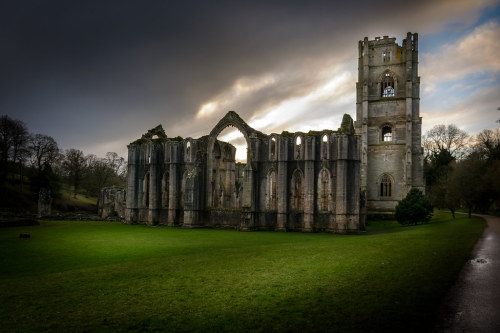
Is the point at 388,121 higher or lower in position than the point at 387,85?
lower

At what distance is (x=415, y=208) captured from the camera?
2939cm

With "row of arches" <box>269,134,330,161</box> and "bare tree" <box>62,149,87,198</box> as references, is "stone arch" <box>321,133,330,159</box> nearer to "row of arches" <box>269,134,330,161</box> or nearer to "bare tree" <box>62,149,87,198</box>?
"row of arches" <box>269,134,330,161</box>

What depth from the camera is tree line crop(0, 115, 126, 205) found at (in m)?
46.0

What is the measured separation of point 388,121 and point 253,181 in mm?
24347

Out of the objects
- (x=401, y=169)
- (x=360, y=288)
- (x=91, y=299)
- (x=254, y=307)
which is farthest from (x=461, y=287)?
(x=401, y=169)

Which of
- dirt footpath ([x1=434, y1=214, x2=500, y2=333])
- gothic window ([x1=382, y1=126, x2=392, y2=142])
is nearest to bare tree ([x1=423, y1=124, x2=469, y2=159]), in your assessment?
gothic window ([x1=382, y1=126, x2=392, y2=142])

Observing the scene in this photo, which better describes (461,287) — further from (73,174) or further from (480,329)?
(73,174)

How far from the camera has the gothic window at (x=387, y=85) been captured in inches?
1756

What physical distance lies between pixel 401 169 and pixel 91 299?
41.4 meters

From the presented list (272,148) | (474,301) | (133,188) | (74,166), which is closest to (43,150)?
(74,166)

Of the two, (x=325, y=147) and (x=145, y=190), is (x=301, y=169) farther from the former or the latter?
(x=145, y=190)

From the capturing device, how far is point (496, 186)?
2986cm

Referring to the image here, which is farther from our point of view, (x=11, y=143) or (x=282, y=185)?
(x=11, y=143)

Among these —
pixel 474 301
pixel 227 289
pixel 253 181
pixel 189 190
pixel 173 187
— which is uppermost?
pixel 253 181
